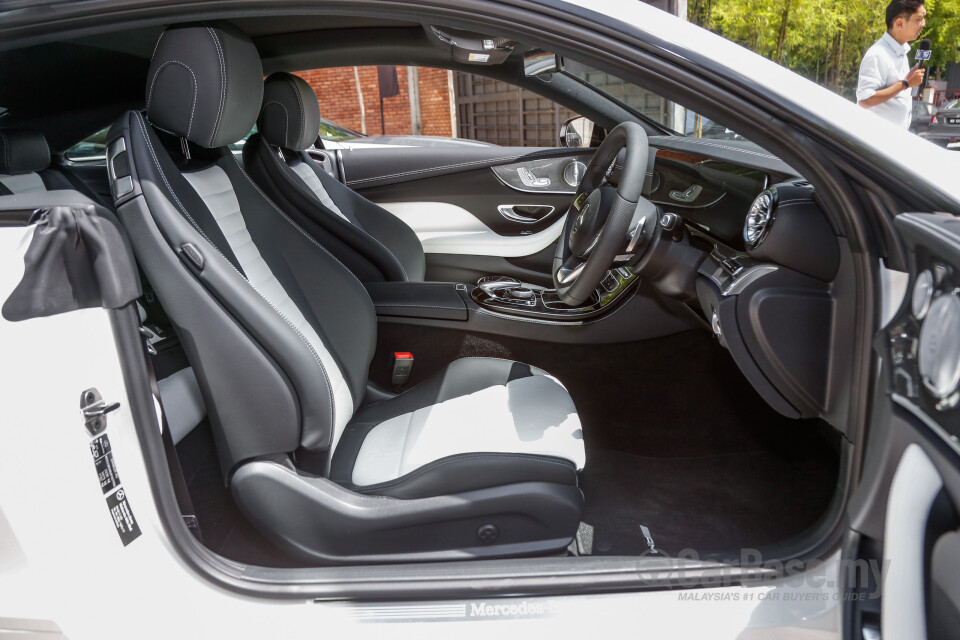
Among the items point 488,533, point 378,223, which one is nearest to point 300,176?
point 378,223

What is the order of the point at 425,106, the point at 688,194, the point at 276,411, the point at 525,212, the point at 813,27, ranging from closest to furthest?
the point at 276,411, the point at 688,194, the point at 525,212, the point at 425,106, the point at 813,27

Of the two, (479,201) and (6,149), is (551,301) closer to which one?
(479,201)

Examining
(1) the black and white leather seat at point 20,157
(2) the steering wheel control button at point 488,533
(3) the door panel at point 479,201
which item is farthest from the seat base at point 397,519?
(3) the door panel at point 479,201

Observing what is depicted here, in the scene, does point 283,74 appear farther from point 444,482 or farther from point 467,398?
point 444,482

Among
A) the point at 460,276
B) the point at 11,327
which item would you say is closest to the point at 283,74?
the point at 460,276

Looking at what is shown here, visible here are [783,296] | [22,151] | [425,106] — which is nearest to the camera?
[783,296]

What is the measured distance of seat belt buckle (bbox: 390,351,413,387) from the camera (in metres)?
2.05

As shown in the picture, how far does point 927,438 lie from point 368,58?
207 cm

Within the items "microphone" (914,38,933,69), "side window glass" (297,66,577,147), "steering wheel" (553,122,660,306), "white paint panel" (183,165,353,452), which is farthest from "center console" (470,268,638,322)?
"side window glass" (297,66,577,147)

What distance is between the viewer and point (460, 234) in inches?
122

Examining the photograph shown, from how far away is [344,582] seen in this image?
111 centimetres

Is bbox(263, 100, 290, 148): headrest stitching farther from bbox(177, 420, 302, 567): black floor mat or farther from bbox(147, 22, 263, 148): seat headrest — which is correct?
bbox(177, 420, 302, 567): black floor mat

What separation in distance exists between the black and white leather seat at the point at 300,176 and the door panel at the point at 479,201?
0.76 m

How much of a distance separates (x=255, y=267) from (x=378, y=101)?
10280 millimetres
